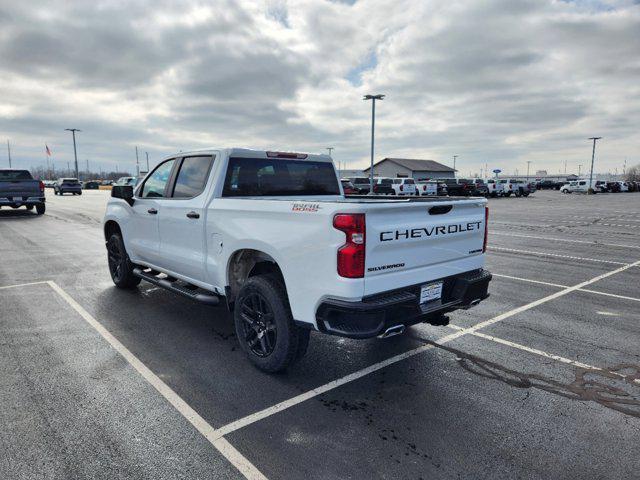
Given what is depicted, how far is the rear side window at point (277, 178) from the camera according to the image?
4.57m

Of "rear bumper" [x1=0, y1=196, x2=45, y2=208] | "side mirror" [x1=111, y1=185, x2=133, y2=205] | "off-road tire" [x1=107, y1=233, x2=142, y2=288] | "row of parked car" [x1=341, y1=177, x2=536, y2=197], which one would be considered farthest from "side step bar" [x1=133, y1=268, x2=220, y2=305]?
"row of parked car" [x1=341, y1=177, x2=536, y2=197]

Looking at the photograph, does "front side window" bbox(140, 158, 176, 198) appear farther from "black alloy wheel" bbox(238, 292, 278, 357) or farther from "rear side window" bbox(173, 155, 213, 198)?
"black alloy wheel" bbox(238, 292, 278, 357)

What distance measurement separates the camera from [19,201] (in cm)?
1872

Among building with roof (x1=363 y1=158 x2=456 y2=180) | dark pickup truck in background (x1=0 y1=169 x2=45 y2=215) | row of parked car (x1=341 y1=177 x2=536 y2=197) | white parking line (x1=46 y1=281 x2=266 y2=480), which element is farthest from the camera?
building with roof (x1=363 y1=158 x2=456 y2=180)

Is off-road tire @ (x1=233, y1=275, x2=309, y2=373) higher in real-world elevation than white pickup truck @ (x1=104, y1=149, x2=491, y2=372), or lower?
lower

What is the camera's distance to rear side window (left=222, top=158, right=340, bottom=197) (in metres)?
4.57

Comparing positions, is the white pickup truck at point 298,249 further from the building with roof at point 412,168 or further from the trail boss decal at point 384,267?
the building with roof at point 412,168

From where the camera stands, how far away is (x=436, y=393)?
11.6 ft

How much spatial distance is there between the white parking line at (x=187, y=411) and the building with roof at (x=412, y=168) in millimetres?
82690

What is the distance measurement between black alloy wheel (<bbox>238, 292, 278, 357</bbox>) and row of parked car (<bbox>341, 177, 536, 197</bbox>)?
95.1ft

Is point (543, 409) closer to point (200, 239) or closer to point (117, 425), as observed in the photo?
point (117, 425)

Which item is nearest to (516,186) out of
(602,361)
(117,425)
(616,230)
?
(616,230)

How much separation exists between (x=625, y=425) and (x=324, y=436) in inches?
84.4

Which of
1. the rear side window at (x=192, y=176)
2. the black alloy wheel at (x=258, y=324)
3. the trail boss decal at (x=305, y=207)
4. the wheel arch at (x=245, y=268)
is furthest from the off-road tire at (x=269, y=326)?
the rear side window at (x=192, y=176)
